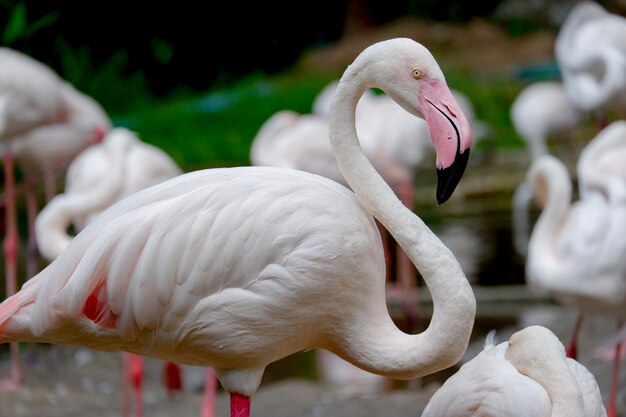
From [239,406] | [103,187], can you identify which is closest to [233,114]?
[103,187]

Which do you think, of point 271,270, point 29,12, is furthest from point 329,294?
point 29,12

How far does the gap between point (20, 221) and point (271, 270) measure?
7800 mm

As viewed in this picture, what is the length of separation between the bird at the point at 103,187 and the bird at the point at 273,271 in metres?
1.70

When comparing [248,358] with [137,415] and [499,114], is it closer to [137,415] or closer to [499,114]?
[137,415]

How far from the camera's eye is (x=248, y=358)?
3430 mm

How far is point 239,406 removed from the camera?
349 centimetres

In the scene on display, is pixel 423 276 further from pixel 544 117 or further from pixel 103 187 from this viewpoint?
pixel 544 117

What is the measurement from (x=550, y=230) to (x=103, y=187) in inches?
93.4

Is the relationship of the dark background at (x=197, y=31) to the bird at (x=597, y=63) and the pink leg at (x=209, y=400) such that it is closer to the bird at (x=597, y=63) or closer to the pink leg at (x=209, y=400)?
the bird at (x=597, y=63)

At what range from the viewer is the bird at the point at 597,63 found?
8.94m

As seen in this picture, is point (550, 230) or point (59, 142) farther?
point (59, 142)

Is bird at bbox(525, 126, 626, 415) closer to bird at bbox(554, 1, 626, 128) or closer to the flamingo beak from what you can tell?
the flamingo beak

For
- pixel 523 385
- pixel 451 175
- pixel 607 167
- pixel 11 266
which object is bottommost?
pixel 11 266

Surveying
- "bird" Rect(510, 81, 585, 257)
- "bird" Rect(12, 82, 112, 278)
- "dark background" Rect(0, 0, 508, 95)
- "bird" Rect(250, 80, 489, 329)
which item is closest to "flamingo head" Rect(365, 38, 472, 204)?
"bird" Rect(12, 82, 112, 278)
